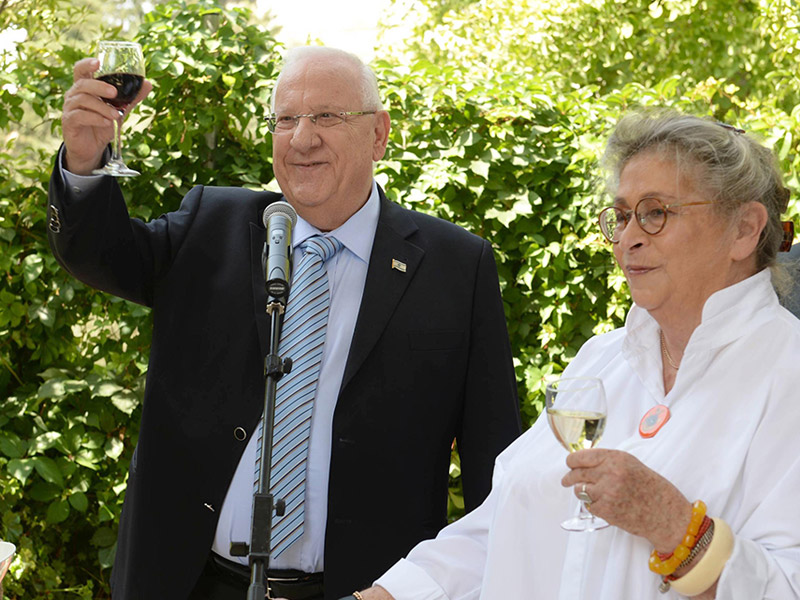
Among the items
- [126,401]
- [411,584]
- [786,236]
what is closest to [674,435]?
[786,236]

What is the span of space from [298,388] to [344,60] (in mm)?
1014

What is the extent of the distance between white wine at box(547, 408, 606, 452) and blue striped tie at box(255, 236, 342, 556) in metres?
0.97

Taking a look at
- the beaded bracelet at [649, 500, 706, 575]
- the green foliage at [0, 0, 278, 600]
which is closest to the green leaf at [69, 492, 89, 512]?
the green foliage at [0, 0, 278, 600]

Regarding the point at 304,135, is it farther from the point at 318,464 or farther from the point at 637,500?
the point at 637,500

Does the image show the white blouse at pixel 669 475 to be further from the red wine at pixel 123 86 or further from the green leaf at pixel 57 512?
the green leaf at pixel 57 512

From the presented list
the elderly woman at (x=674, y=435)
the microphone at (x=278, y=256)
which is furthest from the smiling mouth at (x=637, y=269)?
Result: the microphone at (x=278, y=256)

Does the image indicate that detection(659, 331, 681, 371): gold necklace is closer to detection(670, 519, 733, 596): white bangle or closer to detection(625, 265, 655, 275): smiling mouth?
detection(625, 265, 655, 275): smiling mouth

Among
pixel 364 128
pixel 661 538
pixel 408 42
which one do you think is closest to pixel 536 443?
pixel 661 538

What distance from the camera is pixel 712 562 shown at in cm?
182

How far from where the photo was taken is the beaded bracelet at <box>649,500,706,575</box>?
72.6 inches

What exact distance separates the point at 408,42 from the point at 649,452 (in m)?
7.86

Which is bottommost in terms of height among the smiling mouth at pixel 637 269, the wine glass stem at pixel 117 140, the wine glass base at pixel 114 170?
the smiling mouth at pixel 637 269

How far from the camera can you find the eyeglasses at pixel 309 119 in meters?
3.06

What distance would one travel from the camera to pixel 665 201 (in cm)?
217
